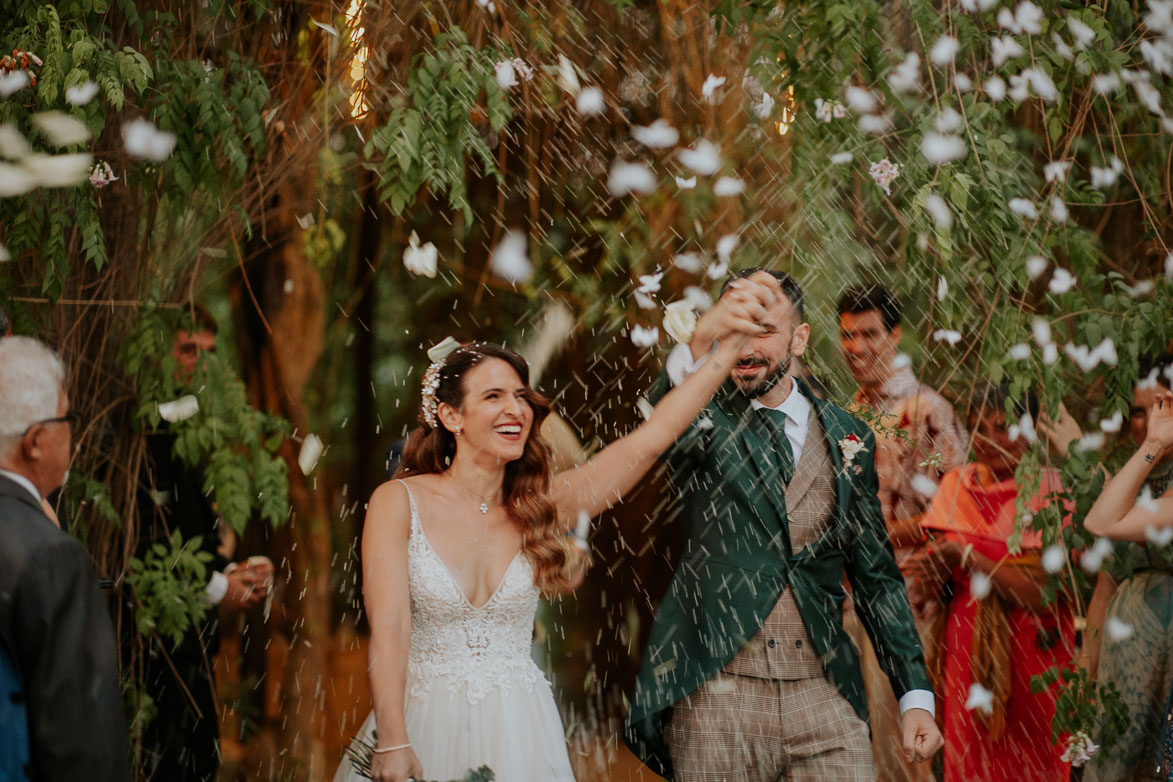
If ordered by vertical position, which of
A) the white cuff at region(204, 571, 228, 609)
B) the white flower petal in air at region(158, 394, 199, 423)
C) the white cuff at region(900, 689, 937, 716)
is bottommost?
the white cuff at region(900, 689, 937, 716)

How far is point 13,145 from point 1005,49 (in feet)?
9.50

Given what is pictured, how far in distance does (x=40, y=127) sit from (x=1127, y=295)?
3.23 metres

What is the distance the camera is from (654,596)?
6070 mm

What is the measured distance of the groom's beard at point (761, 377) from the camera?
3.24m

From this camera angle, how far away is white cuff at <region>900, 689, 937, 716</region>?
3.18 metres

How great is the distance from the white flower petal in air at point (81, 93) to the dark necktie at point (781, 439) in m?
1.97

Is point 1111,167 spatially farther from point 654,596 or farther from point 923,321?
point 654,596

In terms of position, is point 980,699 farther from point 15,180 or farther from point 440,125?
point 15,180

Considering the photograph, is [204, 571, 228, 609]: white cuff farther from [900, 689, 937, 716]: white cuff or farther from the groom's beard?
[900, 689, 937, 716]: white cuff

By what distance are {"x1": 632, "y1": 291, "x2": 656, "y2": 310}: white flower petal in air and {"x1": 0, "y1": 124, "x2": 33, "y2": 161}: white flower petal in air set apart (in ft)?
8.90

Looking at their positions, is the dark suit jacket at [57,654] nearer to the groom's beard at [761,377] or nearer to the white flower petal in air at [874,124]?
the groom's beard at [761,377]

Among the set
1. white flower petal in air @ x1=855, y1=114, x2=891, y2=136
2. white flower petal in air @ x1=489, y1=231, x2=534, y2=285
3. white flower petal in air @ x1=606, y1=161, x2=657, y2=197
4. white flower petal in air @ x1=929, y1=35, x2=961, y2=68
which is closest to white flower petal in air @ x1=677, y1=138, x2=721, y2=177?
white flower petal in air @ x1=606, y1=161, x2=657, y2=197

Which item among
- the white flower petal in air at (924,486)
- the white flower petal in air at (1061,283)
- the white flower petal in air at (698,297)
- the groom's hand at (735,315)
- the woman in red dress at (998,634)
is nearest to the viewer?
the groom's hand at (735,315)

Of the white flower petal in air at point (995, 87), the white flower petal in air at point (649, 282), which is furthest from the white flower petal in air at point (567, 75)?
the white flower petal in air at point (995, 87)
